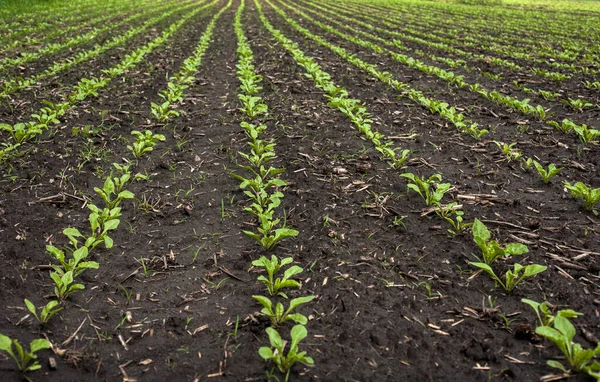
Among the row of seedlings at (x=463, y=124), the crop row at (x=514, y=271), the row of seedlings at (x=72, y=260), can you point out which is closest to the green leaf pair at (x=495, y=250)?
the crop row at (x=514, y=271)

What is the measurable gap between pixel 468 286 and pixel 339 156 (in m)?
2.39

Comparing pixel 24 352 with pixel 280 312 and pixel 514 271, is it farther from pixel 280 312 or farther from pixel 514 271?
pixel 514 271

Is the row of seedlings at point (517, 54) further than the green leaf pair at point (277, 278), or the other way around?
the row of seedlings at point (517, 54)

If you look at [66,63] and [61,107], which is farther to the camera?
[66,63]

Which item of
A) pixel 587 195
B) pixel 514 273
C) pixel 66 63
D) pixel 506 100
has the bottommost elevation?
pixel 514 273

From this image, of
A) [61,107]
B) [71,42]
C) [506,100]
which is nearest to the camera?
[61,107]

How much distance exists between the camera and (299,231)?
366 cm

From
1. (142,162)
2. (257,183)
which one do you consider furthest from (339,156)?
(142,162)

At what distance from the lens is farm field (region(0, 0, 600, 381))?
247 centimetres

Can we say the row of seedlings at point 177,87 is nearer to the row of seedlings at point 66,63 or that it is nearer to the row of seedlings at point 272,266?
the row of seedlings at point 272,266

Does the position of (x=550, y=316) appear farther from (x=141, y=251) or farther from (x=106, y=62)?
(x=106, y=62)

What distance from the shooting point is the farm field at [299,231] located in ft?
8.12

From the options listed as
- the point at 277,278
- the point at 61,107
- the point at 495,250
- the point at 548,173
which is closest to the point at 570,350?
the point at 495,250

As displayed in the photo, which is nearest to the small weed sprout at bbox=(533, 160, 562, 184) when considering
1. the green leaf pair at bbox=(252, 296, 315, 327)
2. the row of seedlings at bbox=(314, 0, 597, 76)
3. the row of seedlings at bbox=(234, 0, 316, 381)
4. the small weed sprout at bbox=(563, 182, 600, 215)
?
the small weed sprout at bbox=(563, 182, 600, 215)
